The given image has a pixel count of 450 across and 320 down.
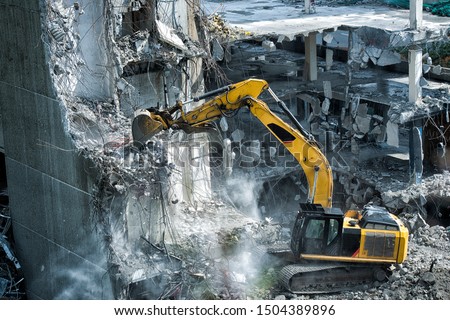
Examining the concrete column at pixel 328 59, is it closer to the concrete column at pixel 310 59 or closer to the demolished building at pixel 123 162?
the concrete column at pixel 310 59

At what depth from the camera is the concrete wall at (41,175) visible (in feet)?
68.7

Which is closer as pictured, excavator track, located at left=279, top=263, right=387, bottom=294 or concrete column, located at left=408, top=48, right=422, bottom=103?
excavator track, located at left=279, top=263, right=387, bottom=294

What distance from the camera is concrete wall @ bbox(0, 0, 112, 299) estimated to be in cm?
2094

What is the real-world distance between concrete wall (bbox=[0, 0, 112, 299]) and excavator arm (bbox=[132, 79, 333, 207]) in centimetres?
172

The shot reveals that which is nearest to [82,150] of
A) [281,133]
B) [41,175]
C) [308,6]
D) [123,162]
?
[123,162]

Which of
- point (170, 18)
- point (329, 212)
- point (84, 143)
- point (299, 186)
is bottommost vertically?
point (299, 186)

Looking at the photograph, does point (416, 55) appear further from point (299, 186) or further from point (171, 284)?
→ point (171, 284)

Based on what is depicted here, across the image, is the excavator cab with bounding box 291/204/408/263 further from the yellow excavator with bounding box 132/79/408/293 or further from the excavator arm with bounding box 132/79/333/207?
the excavator arm with bounding box 132/79/333/207

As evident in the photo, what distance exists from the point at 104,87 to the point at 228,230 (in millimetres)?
4573

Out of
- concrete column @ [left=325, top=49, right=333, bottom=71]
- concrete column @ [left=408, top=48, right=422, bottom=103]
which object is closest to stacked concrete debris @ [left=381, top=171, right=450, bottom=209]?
concrete column @ [left=408, top=48, right=422, bottom=103]

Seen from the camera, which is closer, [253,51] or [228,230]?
[228,230]

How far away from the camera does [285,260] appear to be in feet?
69.7

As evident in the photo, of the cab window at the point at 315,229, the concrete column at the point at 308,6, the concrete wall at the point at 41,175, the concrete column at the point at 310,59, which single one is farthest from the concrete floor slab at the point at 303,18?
the cab window at the point at 315,229

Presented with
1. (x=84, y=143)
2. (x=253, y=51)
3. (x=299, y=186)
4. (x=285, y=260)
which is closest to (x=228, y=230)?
(x=285, y=260)
